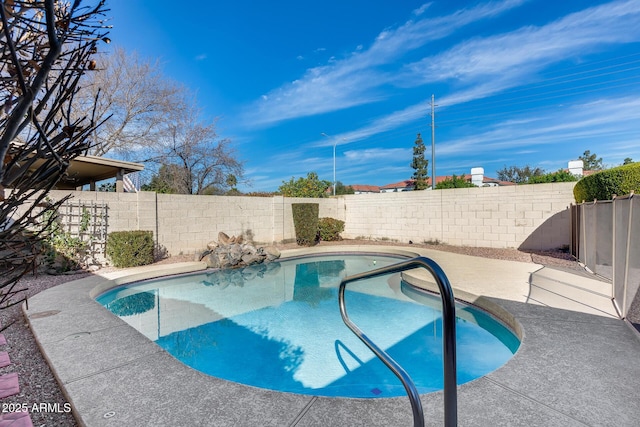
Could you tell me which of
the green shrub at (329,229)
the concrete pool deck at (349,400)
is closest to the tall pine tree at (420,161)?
the green shrub at (329,229)

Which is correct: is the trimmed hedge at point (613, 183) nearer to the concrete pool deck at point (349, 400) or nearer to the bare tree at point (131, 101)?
the concrete pool deck at point (349, 400)

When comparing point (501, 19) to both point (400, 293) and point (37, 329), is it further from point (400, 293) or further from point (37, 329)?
point (37, 329)

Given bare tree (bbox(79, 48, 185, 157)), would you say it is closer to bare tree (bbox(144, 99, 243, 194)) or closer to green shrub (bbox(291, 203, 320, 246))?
bare tree (bbox(144, 99, 243, 194))

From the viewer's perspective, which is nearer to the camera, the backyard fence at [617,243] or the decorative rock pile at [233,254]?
the backyard fence at [617,243]

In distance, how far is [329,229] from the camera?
13055 millimetres

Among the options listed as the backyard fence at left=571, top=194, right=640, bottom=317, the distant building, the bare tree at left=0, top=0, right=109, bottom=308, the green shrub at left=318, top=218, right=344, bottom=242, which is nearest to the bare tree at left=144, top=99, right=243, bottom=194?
the green shrub at left=318, top=218, right=344, bottom=242

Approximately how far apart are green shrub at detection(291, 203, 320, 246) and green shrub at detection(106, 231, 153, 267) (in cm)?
573

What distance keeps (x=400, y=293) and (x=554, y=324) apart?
3056 millimetres

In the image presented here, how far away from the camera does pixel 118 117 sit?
1427cm

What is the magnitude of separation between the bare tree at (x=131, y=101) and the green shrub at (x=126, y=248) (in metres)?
8.33

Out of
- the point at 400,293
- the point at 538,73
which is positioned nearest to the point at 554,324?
the point at 400,293

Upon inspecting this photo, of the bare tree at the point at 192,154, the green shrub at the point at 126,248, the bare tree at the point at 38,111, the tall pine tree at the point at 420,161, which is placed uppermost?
the tall pine tree at the point at 420,161

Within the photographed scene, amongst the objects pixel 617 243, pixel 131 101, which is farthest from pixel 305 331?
pixel 131 101

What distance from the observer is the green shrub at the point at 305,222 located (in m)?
12.1
